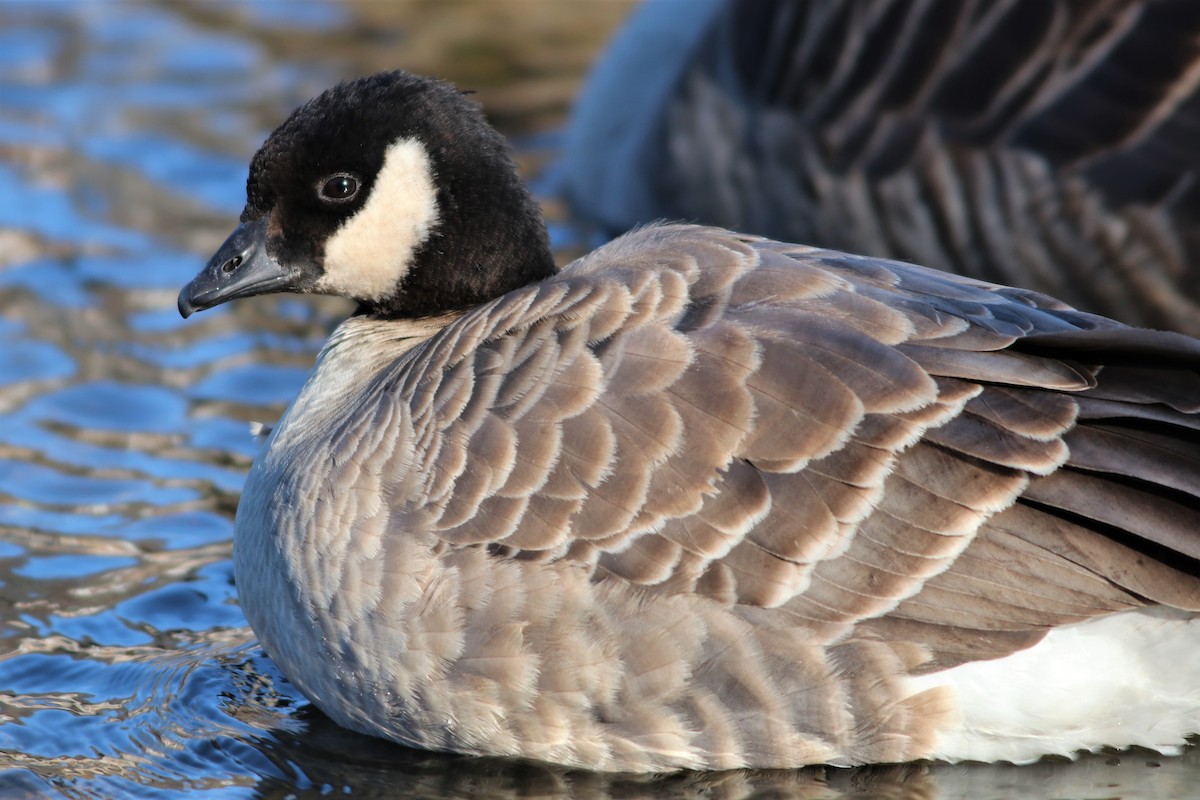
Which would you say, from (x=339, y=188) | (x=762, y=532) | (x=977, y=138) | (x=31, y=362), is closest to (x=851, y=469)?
(x=762, y=532)

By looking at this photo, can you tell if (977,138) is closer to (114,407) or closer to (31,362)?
(114,407)

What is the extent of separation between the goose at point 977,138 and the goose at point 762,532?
2.60 m

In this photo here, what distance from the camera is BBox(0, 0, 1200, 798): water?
20.4 ft

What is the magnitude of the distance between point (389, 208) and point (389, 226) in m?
0.07

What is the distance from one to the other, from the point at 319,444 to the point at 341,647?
74 cm

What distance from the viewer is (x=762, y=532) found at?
224 inches

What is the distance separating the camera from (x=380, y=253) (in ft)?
22.5

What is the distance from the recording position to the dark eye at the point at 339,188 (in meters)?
6.79

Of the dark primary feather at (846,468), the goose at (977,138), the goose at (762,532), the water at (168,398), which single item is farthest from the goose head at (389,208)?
the goose at (977,138)

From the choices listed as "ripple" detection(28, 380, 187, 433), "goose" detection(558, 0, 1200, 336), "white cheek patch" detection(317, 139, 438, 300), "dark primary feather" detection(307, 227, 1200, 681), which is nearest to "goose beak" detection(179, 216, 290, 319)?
"white cheek patch" detection(317, 139, 438, 300)

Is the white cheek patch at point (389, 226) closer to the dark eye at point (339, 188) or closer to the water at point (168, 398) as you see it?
the dark eye at point (339, 188)

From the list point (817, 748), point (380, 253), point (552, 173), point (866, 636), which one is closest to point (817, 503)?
point (866, 636)

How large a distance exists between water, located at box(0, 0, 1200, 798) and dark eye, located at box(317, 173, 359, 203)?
1758 mm

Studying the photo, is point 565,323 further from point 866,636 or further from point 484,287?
point 866,636
